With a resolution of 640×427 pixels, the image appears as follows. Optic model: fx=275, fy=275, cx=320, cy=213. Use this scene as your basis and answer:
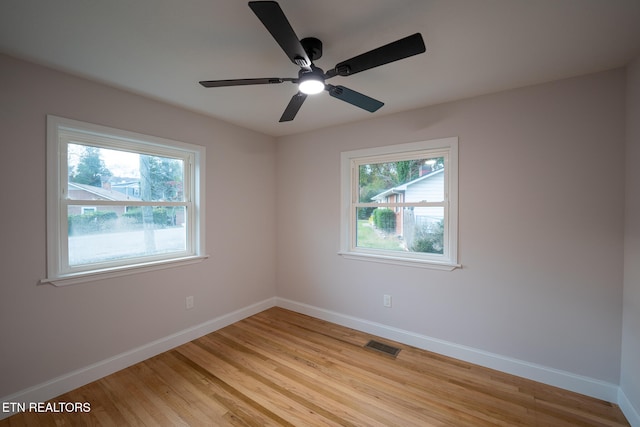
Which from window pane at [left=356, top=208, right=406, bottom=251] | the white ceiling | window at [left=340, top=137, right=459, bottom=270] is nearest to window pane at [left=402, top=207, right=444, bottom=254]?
window at [left=340, top=137, right=459, bottom=270]

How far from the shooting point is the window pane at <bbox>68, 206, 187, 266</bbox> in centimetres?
230

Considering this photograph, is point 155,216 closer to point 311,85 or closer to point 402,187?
point 311,85

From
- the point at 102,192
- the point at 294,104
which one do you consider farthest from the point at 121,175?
the point at 294,104

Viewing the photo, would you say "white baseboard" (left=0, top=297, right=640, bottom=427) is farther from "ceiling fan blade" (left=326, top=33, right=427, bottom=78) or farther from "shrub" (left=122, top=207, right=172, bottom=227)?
"ceiling fan blade" (left=326, top=33, right=427, bottom=78)

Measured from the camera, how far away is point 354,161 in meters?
3.36

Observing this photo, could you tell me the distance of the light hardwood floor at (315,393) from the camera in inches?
73.8

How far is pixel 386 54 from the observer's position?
1.38 metres

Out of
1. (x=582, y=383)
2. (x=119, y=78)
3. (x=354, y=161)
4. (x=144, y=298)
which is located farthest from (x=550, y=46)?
(x=144, y=298)

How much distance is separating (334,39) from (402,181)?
68.4 inches

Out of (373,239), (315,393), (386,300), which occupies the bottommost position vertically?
(315,393)

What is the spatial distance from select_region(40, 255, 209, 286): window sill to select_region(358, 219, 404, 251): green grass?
1848mm

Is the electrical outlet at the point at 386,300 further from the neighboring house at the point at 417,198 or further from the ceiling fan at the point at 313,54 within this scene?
the ceiling fan at the point at 313,54

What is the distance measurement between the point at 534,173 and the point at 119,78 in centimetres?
347

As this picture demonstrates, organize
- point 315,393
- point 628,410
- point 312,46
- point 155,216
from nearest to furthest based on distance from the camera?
point 312,46, point 628,410, point 315,393, point 155,216
